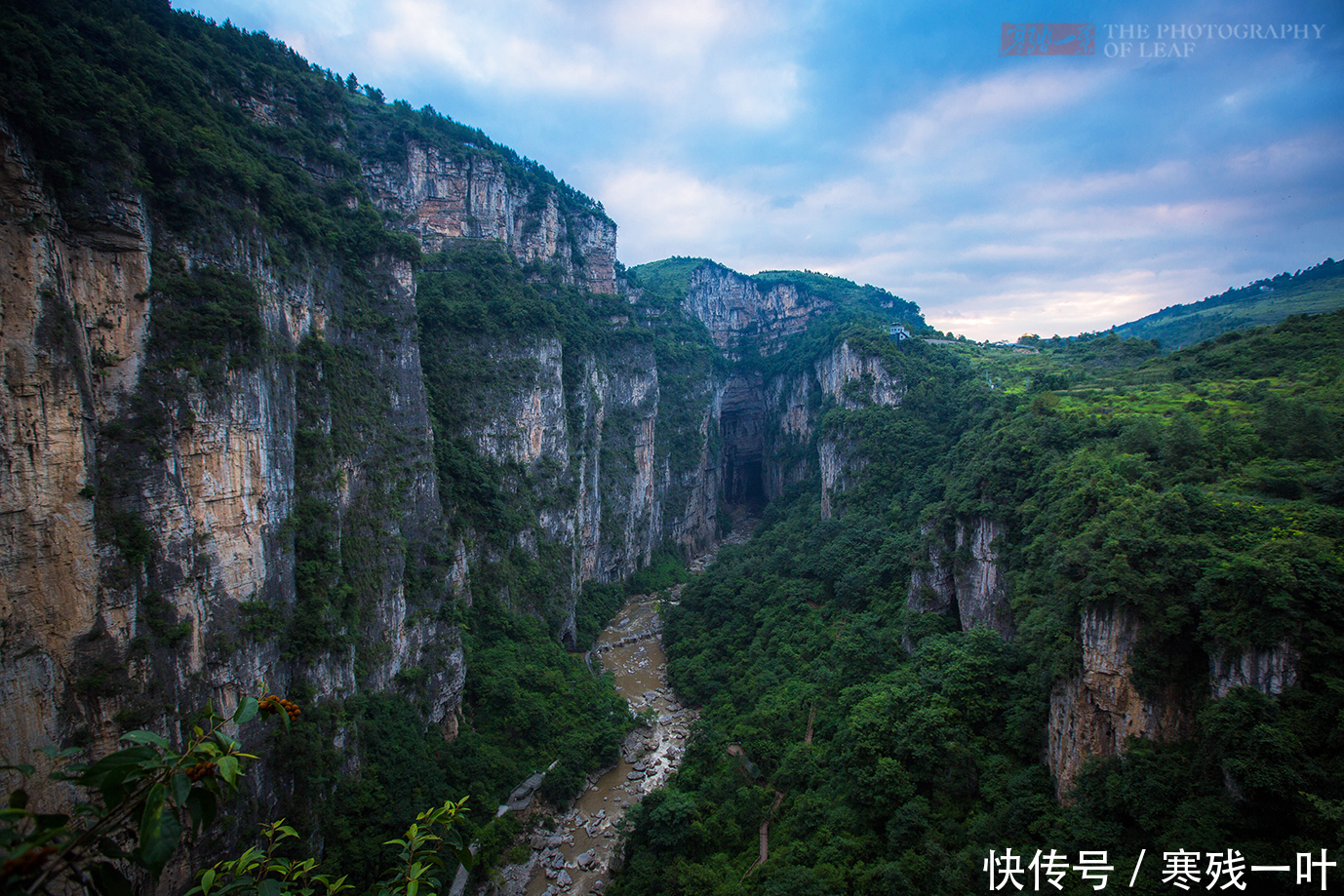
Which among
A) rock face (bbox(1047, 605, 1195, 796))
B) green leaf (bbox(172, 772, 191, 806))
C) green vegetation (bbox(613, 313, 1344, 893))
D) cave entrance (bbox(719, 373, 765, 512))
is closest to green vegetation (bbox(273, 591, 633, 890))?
green vegetation (bbox(613, 313, 1344, 893))

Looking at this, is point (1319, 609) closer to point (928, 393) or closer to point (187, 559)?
point (187, 559)

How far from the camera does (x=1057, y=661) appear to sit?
1529cm

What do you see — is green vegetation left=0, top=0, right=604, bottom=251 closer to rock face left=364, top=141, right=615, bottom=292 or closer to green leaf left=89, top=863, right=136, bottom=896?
rock face left=364, top=141, right=615, bottom=292

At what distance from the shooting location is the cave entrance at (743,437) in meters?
81.2

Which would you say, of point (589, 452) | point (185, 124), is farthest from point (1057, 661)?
point (589, 452)

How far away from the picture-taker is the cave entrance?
3199 inches

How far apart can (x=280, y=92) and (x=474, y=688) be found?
28531 millimetres

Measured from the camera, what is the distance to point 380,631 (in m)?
24.4

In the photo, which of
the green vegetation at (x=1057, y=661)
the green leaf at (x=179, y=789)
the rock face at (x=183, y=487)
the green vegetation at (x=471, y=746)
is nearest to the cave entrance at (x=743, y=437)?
the green vegetation at (x=1057, y=661)

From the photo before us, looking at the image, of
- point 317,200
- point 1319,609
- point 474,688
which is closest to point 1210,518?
point 1319,609

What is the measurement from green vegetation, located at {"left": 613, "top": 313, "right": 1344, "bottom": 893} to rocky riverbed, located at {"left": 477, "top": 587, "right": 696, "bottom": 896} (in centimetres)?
182

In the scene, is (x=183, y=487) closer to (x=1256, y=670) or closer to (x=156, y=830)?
(x=156, y=830)

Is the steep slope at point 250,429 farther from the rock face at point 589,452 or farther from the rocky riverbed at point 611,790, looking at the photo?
the rocky riverbed at point 611,790

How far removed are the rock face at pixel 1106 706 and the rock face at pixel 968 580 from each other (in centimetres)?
683
